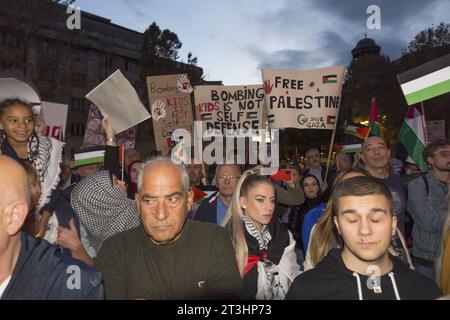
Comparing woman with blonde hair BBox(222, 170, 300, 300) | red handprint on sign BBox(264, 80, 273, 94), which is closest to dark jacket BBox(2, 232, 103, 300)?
woman with blonde hair BBox(222, 170, 300, 300)

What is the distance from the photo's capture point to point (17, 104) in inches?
132

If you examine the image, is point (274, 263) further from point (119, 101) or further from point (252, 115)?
point (252, 115)

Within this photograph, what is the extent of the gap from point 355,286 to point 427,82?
272cm

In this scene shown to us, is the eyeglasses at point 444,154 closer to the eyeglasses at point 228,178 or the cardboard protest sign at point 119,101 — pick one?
the eyeglasses at point 228,178

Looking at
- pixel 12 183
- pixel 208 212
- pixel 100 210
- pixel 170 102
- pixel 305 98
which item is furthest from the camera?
pixel 170 102

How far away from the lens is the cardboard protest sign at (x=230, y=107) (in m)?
8.80

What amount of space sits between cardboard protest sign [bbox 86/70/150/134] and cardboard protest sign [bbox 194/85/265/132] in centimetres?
309

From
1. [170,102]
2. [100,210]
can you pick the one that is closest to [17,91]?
[100,210]

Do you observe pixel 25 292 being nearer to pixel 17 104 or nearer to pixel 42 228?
pixel 42 228

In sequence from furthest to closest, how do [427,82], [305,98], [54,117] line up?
[305,98], [54,117], [427,82]

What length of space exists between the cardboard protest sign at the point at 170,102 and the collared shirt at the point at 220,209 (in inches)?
192

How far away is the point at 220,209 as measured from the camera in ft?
15.2

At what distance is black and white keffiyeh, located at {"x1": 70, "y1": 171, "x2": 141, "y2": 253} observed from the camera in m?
3.14

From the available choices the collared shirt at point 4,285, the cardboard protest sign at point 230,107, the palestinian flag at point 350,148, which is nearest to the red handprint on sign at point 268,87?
the cardboard protest sign at point 230,107
